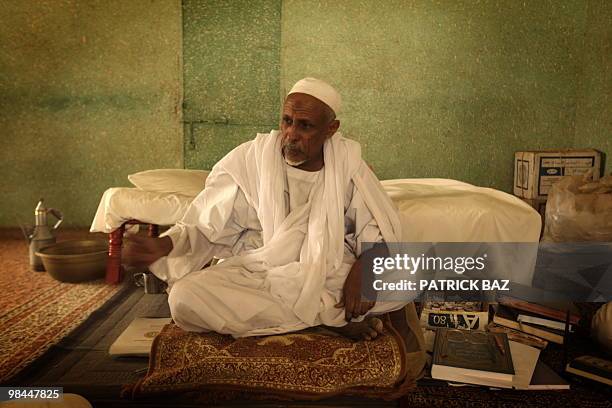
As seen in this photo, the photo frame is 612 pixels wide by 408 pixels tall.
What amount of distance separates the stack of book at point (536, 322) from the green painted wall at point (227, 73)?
9.50 feet

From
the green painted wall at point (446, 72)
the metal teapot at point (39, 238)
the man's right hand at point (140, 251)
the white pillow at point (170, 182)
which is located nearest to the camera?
the man's right hand at point (140, 251)

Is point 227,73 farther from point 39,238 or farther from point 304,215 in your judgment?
point 304,215

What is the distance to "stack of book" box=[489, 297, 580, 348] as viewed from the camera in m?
2.20

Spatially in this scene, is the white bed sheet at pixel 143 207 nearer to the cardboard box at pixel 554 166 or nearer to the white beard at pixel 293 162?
the white beard at pixel 293 162

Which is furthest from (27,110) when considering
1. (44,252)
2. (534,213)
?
(534,213)

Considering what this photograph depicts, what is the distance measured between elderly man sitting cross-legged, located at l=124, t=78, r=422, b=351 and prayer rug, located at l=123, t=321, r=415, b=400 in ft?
0.35

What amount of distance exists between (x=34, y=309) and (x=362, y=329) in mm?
1819

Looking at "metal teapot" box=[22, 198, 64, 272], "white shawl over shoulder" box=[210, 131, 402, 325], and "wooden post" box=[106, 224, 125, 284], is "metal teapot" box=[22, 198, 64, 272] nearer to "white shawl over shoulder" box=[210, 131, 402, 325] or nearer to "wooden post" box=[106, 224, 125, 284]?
"wooden post" box=[106, 224, 125, 284]

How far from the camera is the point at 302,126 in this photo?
1.99 metres

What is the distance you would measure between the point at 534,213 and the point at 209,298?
1.88 meters

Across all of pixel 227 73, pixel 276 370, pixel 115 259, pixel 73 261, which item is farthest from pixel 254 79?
pixel 276 370

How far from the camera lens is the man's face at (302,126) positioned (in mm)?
1973

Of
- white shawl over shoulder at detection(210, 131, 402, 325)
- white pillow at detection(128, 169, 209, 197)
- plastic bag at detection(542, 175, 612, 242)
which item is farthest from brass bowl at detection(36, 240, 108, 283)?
plastic bag at detection(542, 175, 612, 242)

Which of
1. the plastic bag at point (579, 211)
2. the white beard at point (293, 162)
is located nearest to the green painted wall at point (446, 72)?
the plastic bag at point (579, 211)
